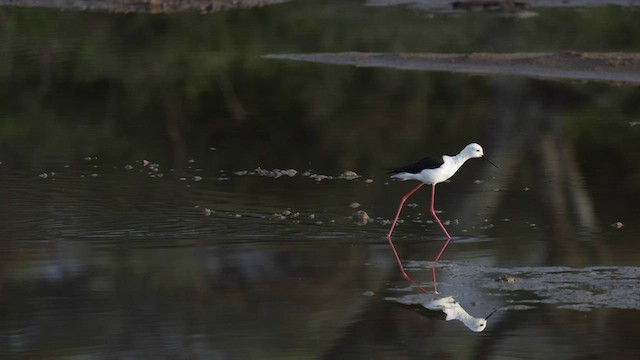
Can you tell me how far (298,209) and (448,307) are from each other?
350 cm

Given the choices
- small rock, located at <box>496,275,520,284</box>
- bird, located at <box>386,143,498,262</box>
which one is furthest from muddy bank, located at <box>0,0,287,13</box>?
small rock, located at <box>496,275,520,284</box>

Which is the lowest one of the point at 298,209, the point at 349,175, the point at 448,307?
the point at 349,175

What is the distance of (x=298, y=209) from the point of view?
12.7 meters

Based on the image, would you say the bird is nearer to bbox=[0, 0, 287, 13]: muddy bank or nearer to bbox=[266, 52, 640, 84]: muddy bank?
bbox=[266, 52, 640, 84]: muddy bank

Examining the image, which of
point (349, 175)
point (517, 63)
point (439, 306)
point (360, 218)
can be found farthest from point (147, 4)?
point (439, 306)

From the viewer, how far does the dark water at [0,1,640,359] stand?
8930 millimetres

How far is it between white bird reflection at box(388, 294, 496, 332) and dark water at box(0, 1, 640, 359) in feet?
0.11

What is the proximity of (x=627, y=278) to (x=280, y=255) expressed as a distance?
2484mm

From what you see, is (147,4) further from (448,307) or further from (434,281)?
(448,307)

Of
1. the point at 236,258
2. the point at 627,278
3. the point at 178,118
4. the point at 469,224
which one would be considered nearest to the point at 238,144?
the point at 178,118

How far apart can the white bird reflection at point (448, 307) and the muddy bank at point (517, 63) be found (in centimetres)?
1231

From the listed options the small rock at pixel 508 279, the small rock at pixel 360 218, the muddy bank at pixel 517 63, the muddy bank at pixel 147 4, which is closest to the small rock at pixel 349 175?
the small rock at pixel 360 218

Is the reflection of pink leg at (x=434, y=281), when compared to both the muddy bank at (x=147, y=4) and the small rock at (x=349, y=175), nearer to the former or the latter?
the small rock at (x=349, y=175)

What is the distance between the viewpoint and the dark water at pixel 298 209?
352 inches
